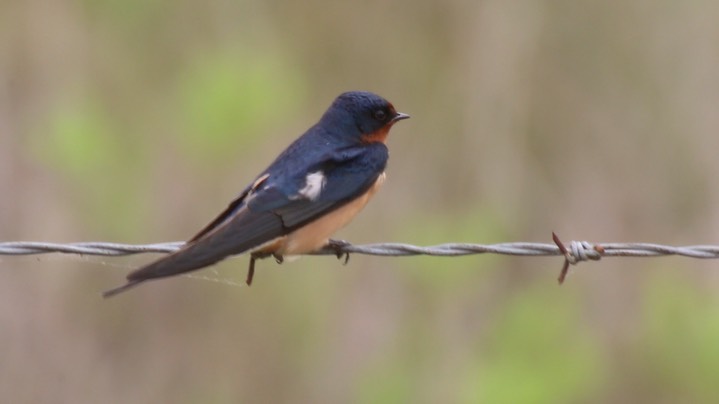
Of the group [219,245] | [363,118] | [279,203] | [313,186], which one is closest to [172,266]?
[219,245]

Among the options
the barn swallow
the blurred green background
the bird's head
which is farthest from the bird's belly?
the blurred green background

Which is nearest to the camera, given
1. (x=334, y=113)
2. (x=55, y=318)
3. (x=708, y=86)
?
(x=334, y=113)

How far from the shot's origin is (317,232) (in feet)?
12.2

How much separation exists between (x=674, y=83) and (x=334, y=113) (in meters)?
2.23

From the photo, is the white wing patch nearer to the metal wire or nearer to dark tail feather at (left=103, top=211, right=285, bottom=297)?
dark tail feather at (left=103, top=211, right=285, bottom=297)

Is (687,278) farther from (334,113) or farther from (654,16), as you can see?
(334,113)

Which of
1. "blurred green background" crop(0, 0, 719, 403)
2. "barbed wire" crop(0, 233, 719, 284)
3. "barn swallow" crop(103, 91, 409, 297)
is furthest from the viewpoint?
"blurred green background" crop(0, 0, 719, 403)

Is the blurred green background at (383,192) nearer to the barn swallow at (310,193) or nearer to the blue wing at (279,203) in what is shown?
the barn swallow at (310,193)

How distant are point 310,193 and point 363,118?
1.66 feet

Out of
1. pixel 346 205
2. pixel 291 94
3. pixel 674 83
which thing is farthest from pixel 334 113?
pixel 674 83

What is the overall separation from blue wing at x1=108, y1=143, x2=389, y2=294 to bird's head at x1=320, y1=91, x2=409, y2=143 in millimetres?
70

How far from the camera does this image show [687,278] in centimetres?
548

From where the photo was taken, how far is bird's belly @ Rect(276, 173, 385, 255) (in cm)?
367

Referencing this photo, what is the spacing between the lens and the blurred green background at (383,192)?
537cm
